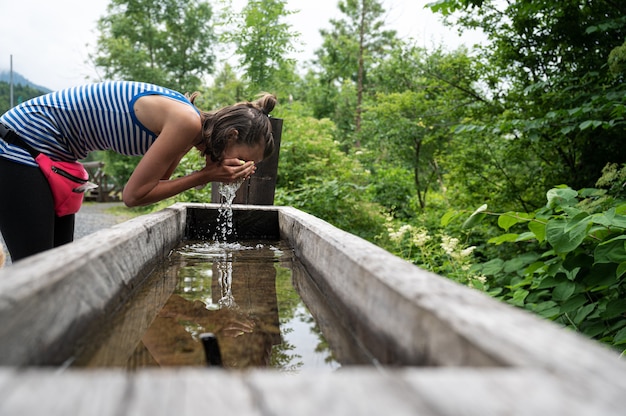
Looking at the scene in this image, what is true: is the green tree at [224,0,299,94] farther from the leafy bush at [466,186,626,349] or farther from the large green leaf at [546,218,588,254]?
the large green leaf at [546,218,588,254]

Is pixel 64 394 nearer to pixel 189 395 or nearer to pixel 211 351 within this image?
pixel 189 395

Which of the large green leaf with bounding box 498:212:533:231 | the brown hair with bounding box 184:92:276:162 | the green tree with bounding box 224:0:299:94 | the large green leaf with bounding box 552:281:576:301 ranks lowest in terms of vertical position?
the large green leaf with bounding box 552:281:576:301

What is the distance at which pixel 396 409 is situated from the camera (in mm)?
450

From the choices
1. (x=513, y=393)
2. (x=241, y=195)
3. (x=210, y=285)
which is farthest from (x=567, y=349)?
(x=241, y=195)

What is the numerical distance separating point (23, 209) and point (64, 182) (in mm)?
183

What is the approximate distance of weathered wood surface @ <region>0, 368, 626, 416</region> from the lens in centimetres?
44

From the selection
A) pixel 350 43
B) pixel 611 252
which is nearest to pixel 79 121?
pixel 611 252

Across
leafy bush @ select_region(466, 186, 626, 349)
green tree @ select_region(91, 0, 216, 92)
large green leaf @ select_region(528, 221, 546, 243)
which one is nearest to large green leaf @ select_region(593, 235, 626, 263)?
leafy bush @ select_region(466, 186, 626, 349)

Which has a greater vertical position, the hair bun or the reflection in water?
the hair bun

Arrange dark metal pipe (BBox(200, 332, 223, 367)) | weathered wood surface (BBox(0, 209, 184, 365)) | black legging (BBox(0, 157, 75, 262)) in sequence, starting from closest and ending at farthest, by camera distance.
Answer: weathered wood surface (BBox(0, 209, 184, 365))
dark metal pipe (BBox(200, 332, 223, 367))
black legging (BBox(0, 157, 75, 262))

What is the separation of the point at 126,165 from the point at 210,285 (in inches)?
633

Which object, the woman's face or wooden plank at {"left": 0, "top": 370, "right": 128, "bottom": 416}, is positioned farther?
the woman's face

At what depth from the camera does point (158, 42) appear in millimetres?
18141

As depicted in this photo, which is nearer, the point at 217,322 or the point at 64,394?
the point at 64,394
